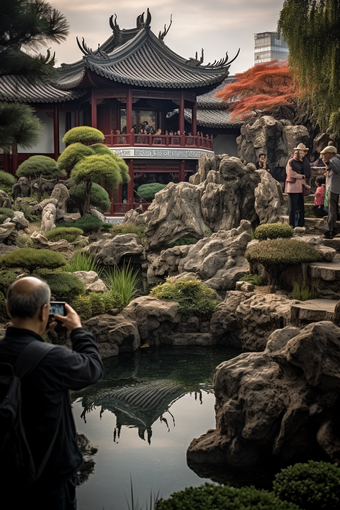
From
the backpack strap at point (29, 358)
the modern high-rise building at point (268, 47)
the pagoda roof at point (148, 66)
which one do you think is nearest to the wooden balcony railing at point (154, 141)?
the pagoda roof at point (148, 66)

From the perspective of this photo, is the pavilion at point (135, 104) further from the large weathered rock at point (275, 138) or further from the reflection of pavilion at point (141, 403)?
the reflection of pavilion at point (141, 403)

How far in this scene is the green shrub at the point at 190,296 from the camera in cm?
1092

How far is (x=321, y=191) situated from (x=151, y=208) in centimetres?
651

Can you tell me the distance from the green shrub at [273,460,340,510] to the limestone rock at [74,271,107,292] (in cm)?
765

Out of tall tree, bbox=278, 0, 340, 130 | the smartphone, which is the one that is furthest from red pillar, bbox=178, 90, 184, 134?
the smartphone

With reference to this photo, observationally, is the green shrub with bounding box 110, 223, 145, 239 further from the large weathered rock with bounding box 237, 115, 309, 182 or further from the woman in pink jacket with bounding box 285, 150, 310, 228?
the woman in pink jacket with bounding box 285, 150, 310, 228

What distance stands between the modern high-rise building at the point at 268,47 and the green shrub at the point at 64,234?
67.3 meters

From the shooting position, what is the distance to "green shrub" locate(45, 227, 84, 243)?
17.7m

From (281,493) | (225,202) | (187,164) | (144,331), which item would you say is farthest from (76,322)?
(187,164)

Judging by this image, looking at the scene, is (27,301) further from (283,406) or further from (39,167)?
(39,167)

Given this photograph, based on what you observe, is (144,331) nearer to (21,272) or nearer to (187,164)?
(21,272)

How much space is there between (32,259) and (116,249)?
7.47 m

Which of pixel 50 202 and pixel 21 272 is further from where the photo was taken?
pixel 50 202

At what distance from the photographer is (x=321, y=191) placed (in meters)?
13.4
